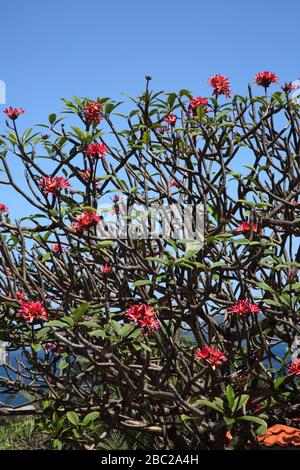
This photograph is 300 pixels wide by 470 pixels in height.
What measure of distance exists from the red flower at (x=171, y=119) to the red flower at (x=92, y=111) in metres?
0.63

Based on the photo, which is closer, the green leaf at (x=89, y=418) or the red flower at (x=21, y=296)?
the green leaf at (x=89, y=418)

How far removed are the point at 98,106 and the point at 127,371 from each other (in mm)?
1699

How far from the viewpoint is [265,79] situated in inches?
177

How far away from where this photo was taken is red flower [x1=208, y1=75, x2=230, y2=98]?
4562 mm

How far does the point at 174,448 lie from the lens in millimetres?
4441

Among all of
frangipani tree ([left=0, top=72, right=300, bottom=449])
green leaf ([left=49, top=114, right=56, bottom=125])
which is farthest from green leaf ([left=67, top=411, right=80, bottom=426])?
green leaf ([left=49, top=114, right=56, bottom=125])

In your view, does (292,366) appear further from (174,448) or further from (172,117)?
(172,117)

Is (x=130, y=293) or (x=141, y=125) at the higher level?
(x=141, y=125)

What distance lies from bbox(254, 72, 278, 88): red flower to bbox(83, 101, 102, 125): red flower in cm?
125

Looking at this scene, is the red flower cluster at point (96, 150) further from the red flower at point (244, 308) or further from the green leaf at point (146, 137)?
the red flower at point (244, 308)

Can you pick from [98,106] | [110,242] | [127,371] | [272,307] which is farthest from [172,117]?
[127,371]

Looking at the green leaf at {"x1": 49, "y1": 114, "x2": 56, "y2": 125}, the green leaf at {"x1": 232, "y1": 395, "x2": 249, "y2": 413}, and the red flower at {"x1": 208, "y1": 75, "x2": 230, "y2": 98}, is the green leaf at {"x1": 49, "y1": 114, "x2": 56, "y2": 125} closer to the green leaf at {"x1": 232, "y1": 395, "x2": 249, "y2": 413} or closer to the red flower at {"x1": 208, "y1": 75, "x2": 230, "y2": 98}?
the red flower at {"x1": 208, "y1": 75, "x2": 230, "y2": 98}

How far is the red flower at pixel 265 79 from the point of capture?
4.47 meters

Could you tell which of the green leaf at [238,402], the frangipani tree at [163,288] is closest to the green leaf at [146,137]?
the frangipani tree at [163,288]
